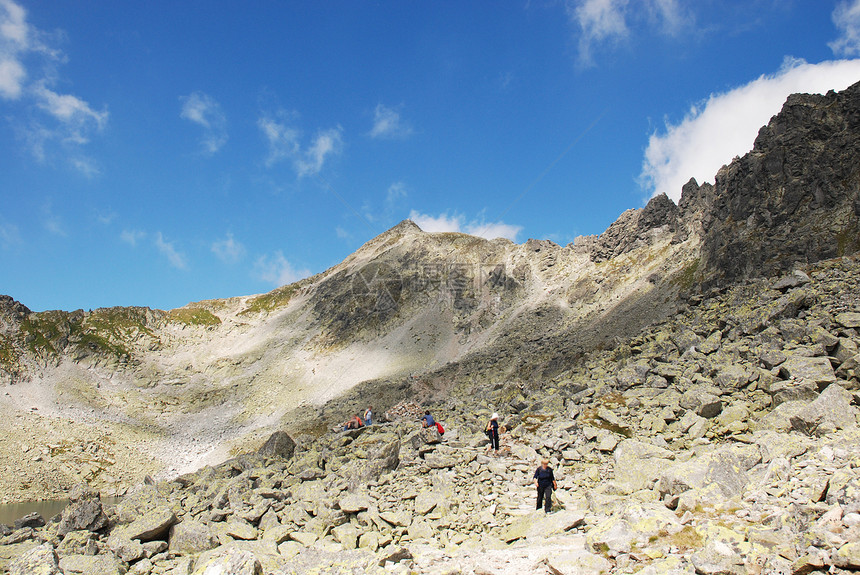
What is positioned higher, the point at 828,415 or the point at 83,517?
the point at 828,415

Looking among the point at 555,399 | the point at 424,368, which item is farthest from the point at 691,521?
the point at 424,368

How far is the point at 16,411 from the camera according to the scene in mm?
70438

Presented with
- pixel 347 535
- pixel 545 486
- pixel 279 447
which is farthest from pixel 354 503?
pixel 279 447

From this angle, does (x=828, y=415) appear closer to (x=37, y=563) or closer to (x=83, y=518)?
(x=37, y=563)

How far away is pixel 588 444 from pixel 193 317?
398 ft

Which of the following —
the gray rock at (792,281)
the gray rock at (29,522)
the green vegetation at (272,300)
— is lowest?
the gray rock at (29,522)

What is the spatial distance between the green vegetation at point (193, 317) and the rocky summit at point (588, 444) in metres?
37.6

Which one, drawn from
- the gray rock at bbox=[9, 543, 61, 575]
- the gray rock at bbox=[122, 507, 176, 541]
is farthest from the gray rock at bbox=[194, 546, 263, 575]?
the gray rock at bbox=[9, 543, 61, 575]

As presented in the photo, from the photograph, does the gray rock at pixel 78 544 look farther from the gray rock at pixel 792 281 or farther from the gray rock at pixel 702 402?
the gray rock at pixel 792 281

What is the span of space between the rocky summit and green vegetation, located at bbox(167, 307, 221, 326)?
37627 millimetres

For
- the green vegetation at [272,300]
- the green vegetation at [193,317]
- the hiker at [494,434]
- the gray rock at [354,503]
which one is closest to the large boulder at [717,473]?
the hiker at [494,434]

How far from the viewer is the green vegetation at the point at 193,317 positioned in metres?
118

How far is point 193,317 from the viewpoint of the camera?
12100 centimetres

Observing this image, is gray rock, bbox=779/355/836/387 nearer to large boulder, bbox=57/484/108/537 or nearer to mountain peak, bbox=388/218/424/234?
large boulder, bbox=57/484/108/537
